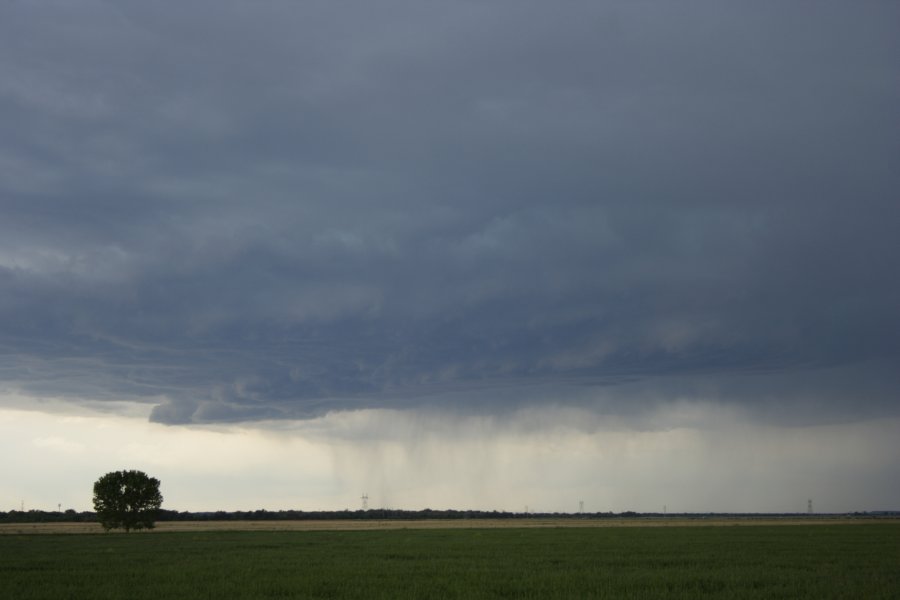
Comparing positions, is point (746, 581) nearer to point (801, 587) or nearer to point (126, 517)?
point (801, 587)

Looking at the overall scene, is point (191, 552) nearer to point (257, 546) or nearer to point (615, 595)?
point (257, 546)

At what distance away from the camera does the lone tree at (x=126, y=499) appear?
119062 mm

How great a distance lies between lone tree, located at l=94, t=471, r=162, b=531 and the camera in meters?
119

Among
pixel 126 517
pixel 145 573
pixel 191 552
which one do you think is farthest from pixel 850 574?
pixel 126 517

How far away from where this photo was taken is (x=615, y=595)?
98.8 feet

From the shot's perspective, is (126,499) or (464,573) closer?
(464,573)

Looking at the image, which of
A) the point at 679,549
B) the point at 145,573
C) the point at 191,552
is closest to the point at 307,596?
the point at 145,573

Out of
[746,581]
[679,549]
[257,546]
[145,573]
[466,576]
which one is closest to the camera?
[746,581]

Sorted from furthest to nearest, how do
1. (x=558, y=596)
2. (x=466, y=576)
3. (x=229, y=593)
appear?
(x=466, y=576) < (x=229, y=593) < (x=558, y=596)

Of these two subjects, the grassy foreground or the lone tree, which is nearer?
the grassy foreground

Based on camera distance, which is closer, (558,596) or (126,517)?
(558,596)

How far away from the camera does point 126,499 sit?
120250mm

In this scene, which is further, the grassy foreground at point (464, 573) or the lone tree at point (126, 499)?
the lone tree at point (126, 499)

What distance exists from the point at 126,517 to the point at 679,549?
92646mm
